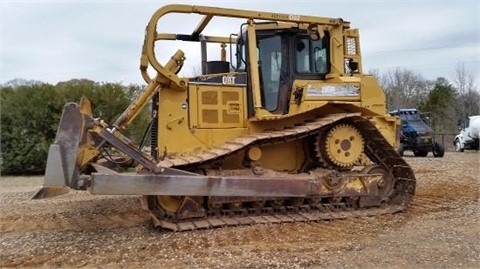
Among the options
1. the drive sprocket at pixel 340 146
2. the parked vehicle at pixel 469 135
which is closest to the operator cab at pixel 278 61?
the drive sprocket at pixel 340 146

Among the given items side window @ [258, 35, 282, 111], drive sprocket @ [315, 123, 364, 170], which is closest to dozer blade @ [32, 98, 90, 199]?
side window @ [258, 35, 282, 111]

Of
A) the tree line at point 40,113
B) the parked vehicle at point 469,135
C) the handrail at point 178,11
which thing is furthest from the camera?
the parked vehicle at point 469,135

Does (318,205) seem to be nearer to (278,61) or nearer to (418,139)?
(278,61)

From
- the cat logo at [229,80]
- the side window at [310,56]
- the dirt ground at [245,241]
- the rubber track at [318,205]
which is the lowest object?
the dirt ground at [245,241]

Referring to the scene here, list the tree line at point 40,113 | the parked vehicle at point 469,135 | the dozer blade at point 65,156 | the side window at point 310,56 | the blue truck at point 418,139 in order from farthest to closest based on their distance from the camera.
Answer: the parked vehicle at point 469,135 < the blue truck at point 418,139 < the tree line at point 40,113 < the side window at point 310,56 < the dozer blade at point 65,156

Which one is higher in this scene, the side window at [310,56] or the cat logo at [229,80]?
the side window at [310,56]

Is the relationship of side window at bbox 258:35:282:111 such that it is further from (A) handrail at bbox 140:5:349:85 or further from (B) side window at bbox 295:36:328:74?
(A) handrail at bbox 140:5:349:85

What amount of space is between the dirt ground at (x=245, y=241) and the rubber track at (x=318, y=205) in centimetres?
17

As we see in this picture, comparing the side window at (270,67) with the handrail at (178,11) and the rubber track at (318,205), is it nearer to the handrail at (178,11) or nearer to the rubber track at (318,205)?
the handrail at (178,11)

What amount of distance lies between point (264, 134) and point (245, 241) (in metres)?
1.94

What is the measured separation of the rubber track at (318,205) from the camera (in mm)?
7055

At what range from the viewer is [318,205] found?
7.70 meters

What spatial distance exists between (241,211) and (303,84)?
88.7 inches

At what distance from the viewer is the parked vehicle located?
27625 millimetres
